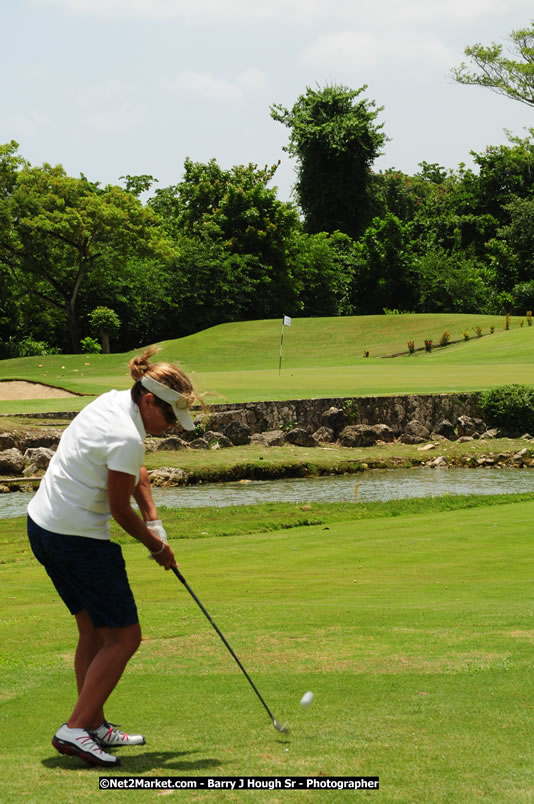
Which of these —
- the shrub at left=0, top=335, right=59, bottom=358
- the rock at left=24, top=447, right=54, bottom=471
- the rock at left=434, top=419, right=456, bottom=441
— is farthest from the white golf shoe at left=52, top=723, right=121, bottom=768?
the shrub at left=0, top=335, right=59, bottom=358

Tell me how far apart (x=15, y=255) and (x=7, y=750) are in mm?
55598

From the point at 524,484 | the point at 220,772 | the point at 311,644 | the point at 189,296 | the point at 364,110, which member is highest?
the point at 364,110

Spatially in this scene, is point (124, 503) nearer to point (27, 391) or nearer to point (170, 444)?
point (170, 444)

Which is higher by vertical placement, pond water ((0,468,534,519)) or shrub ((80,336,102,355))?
shrub ((80,336,102,355))

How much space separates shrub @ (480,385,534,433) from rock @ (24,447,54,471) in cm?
1390

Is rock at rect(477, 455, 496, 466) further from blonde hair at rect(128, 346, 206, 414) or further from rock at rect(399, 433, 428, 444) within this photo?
blonde hair at rect(128, 346, 206, 414)

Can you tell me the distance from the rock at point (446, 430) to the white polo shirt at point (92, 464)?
83.4 ft

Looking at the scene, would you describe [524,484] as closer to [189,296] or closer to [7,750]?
[7,750]

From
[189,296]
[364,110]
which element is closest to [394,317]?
[189,296]

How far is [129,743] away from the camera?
4746 millimetres

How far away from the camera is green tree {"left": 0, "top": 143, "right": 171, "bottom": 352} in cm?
5512

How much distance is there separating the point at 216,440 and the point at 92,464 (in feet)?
75.6

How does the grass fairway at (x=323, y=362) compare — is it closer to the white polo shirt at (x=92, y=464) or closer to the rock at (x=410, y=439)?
the rock at (x=410, y=439)

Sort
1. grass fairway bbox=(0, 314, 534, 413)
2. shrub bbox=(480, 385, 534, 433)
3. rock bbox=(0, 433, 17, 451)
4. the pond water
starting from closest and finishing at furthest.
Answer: the pond water
rock bbox=(0, 433, 17, 451)
shrub bbox=(480, 385, 534, 433)
grass fairway bbox=(0, 314, 534, 413)
